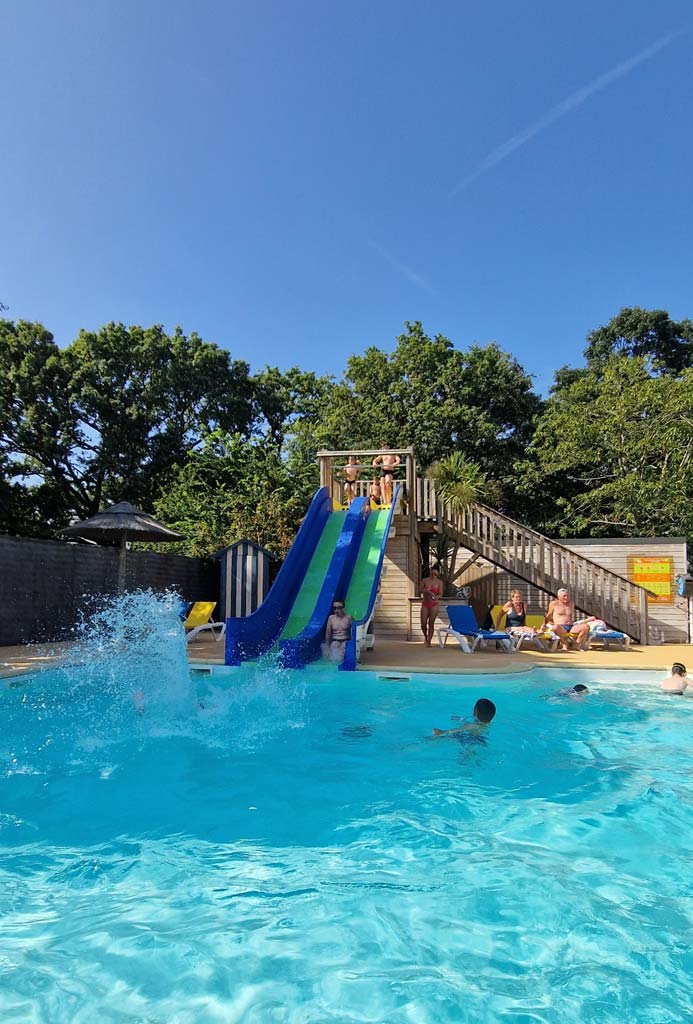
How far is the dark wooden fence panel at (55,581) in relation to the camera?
34.6 ft

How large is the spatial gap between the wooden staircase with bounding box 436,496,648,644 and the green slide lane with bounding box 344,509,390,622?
1635 mm

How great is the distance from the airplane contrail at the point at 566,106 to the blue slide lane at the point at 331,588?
970 centimetres

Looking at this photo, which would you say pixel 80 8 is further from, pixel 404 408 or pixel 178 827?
pixel 404 408

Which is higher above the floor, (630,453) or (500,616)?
(630,453)

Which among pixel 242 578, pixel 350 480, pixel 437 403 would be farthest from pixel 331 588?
pixel 437 403

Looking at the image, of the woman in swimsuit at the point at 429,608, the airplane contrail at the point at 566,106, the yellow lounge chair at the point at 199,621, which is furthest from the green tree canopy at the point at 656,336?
the yellow lounge chair at the point at 199,621

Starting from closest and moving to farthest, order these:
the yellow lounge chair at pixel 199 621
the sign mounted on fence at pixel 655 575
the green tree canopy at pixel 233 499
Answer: the yellow lounge chair at pixel 199 621
the sign mounted on fence at pixel 655 575
the green tree canopy at pixel 233 499

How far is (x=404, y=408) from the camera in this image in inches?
936

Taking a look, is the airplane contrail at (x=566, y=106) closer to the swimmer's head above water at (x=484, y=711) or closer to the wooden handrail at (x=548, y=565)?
the wooden handrail at (x=548, y=565)

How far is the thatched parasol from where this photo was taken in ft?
34.5

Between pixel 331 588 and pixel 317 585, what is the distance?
2.25 feet

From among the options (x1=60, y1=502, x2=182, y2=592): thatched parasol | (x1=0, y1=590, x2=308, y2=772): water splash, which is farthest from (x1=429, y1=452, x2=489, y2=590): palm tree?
(x1=0, y1=590, x2=308, y2=772): water splash

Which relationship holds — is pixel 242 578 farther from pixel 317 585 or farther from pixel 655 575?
pixel 655 575

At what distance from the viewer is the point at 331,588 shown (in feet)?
32.6
